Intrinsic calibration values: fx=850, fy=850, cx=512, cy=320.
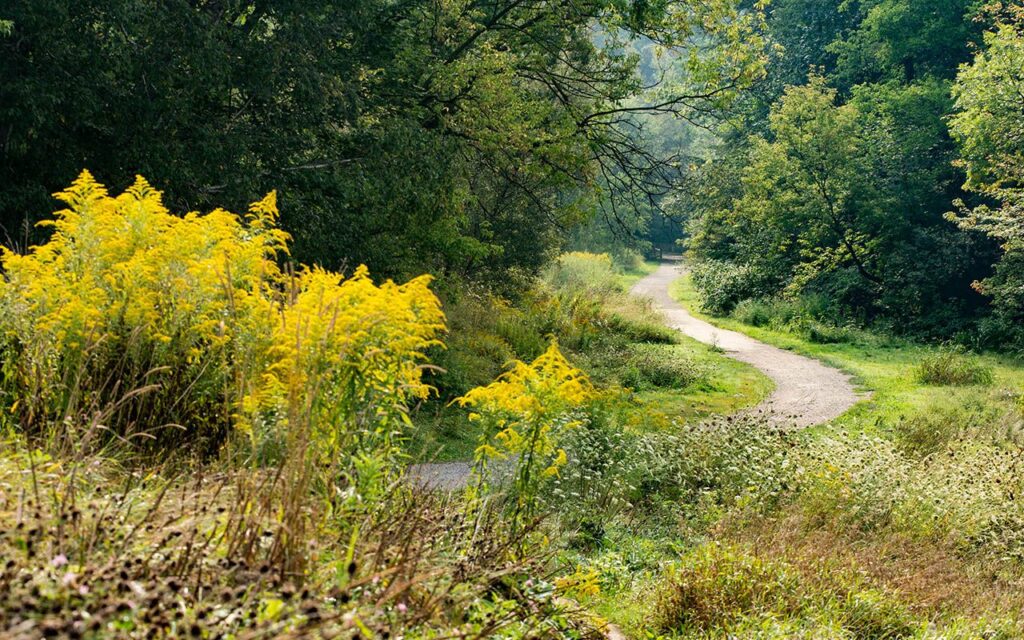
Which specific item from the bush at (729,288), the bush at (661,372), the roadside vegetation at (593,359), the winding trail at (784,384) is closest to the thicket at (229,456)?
the winding trail at (784,384)

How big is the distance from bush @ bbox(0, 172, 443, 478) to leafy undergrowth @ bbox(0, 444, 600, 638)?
1.75 feet

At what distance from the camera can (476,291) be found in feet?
62.3

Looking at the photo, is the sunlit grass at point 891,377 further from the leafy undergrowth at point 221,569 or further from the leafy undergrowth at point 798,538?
the leafy undergrowth at point 221,569

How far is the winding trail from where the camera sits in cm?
1144

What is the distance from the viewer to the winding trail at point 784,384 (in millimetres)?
11439

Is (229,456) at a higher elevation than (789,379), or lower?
higher

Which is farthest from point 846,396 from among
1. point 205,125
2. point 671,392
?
point 205,125

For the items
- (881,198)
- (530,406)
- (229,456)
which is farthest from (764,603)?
(881,198)

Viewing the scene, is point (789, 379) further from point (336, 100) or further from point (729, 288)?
point (729, 288)

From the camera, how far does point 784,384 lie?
16.9 m

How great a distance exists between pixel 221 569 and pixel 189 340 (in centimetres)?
250

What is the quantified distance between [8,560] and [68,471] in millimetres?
961

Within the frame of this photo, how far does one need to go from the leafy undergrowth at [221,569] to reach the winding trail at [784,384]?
3.82 m

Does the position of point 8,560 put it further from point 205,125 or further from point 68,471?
point 205,125
